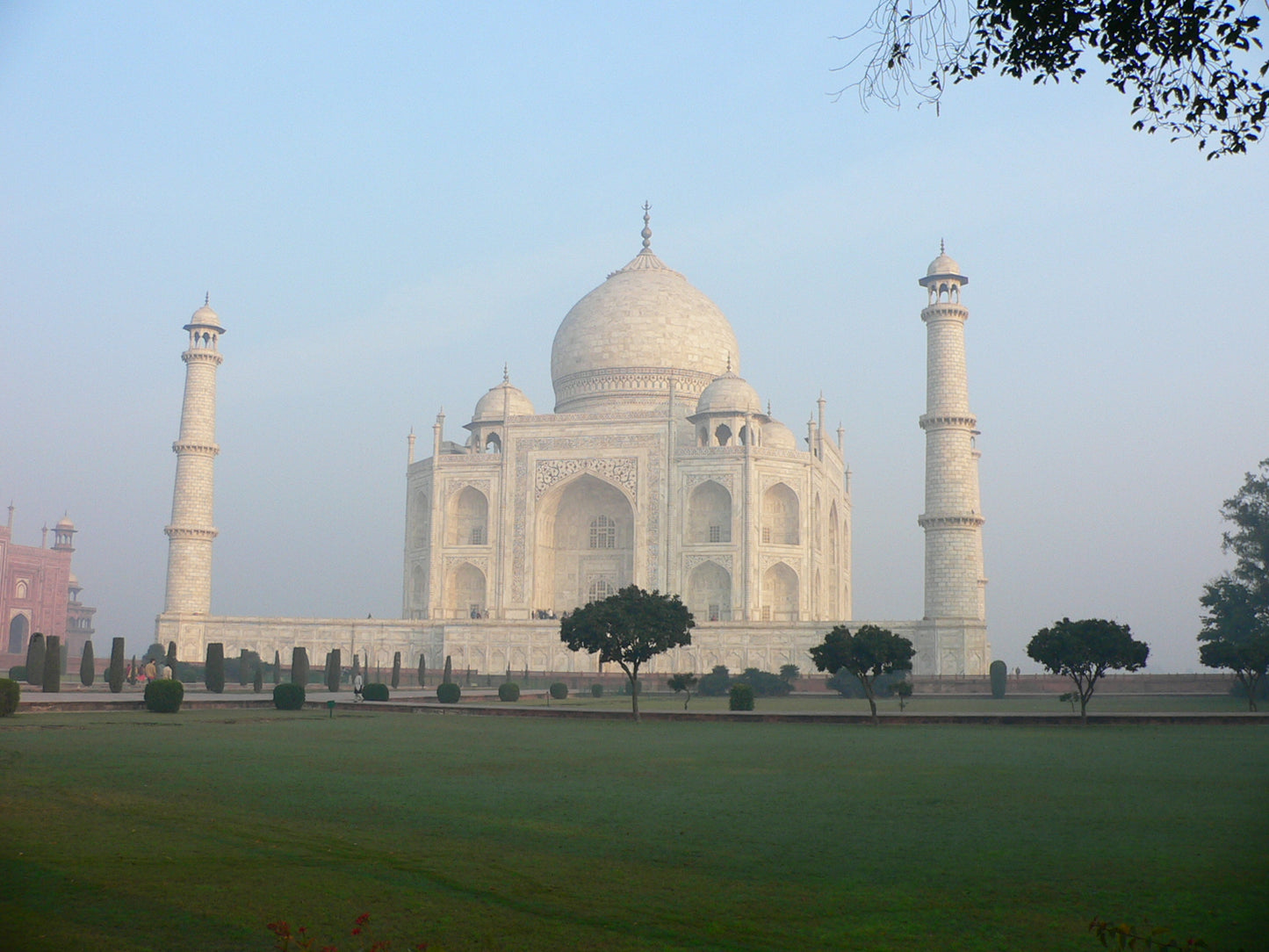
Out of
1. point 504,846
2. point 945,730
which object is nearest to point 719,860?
point 504,846

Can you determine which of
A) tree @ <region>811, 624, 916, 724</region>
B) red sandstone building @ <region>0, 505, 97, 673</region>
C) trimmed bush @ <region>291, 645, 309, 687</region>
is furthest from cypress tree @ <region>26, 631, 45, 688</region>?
red sandstone building @ <region>0, 505, 97, 673</region>

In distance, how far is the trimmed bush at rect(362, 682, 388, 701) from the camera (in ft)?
82.8

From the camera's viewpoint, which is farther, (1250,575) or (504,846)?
(1250,575)

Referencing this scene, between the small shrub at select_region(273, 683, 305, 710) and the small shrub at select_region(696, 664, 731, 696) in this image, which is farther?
the small shrub at select_region(696, 664, 731, 696)

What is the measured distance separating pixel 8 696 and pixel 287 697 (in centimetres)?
524

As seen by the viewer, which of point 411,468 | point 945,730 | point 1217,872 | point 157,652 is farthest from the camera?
point 411,468

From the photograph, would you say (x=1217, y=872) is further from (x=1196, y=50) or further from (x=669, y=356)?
(x=669, y=356)

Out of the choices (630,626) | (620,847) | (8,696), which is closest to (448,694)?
(630,626)

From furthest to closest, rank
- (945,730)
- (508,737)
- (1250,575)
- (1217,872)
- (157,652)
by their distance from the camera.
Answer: (157,652)
(1250,575)
(945,730)
(508,737)
(1217,872)

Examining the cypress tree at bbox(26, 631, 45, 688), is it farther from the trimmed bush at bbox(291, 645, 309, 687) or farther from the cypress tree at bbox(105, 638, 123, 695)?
the trimmed bush at bbox(291, 645, 309, 687)

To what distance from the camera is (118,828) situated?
7.64m

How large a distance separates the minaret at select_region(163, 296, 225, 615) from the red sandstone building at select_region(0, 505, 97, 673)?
16733 millimetres

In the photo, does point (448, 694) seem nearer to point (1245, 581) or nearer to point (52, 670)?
point (52, 670)

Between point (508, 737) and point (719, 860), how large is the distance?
9.18 meters
